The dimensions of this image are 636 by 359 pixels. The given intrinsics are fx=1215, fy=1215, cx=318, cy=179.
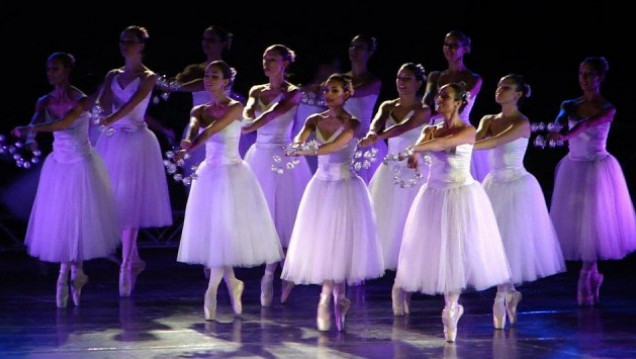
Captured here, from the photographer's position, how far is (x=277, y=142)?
7.31 meters

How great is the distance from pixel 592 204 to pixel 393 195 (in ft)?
3.96

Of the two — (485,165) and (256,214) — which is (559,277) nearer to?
(485,165)

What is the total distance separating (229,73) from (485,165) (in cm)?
201

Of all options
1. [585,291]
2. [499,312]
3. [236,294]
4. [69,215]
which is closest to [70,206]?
[69,215]

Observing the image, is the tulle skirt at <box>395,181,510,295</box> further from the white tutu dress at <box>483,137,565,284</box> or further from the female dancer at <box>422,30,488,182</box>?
the female dancer at <box>422,30,488,182</box>

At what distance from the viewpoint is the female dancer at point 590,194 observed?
7.23m

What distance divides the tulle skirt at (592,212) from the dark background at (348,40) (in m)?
2.46

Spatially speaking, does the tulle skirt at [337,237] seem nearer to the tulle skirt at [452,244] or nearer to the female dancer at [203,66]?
the tulle skirt at [452,244]

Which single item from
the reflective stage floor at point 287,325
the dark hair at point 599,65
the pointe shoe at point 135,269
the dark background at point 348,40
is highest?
the dark background at point 348,40

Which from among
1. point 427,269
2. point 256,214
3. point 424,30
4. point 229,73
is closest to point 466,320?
point 427,269

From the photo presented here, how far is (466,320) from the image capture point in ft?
21.5

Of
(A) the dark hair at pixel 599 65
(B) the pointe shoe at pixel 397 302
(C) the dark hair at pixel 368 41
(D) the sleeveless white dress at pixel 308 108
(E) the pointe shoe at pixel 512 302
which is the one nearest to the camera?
(E) the pointe shoe at pixel 512 302

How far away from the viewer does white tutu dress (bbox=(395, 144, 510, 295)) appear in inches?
232

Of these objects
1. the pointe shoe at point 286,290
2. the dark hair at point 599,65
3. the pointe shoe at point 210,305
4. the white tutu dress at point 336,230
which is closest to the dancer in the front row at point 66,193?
the pointe shoe at point 210,305
